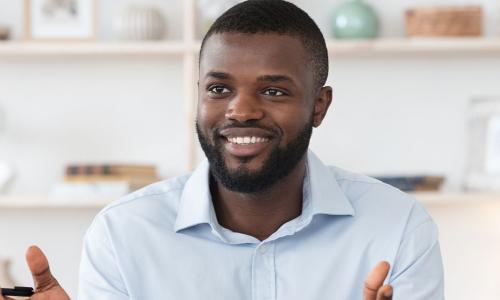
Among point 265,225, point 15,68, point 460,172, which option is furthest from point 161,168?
point 265,225

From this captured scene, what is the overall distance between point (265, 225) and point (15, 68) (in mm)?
Answer: 1819

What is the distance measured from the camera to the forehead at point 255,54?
155cm

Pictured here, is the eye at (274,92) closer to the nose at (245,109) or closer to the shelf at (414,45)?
the nose at (245,109)

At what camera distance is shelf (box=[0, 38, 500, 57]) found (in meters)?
3.00

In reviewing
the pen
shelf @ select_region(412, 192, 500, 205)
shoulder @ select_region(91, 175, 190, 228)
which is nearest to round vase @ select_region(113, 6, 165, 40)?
shelf @ select_region(412, 192, 500, 205)

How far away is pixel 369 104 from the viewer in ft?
10.7

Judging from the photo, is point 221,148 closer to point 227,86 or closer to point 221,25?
point 227,86

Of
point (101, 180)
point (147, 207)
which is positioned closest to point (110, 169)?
point (101, 180)

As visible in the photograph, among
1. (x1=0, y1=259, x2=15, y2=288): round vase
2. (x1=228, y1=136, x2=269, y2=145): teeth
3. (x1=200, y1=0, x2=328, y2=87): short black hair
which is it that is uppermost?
(x1=200, y1=0, x2=328, y2=87): short black hair

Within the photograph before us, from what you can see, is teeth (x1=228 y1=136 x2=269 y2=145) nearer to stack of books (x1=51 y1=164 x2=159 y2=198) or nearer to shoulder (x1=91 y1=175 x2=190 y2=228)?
shoulder (x1=91 y1=175 x2=190 y2=228)

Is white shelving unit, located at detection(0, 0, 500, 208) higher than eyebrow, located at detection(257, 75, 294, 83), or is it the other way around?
eyebrow, located at detection(257, 75, 294, 83)

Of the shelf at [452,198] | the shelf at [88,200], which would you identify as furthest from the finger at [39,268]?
the shelf at [452,198]

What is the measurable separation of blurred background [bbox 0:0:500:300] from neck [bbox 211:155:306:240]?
147 centimetres

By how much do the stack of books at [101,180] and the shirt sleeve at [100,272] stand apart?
4.50ft
